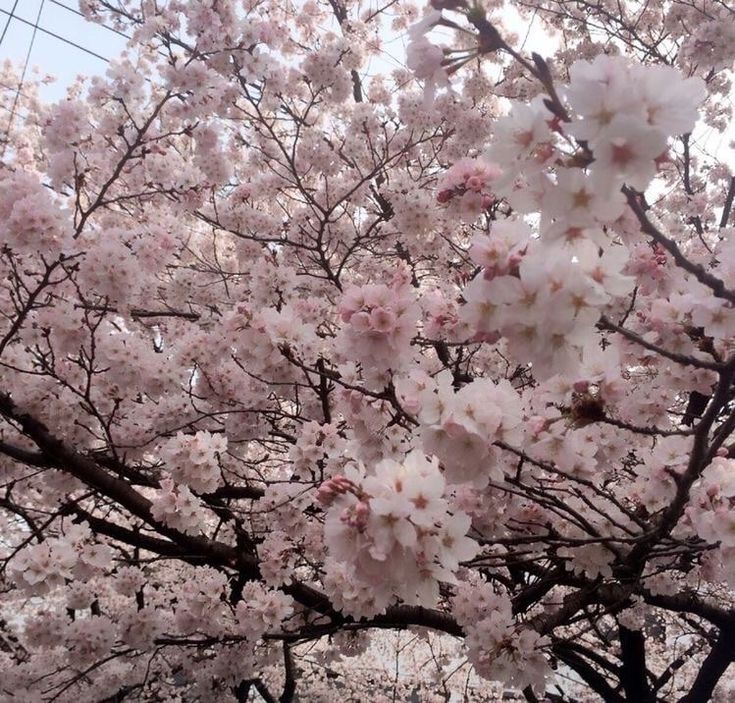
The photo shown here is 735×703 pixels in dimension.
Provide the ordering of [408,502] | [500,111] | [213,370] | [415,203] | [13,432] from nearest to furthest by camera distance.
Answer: [408,502] → [13,432] → [213,370] → [415,203] → [500,111]

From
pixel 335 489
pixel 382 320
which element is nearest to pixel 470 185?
pixel 382 320

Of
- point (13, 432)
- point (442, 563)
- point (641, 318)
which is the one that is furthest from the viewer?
point (13, 432)

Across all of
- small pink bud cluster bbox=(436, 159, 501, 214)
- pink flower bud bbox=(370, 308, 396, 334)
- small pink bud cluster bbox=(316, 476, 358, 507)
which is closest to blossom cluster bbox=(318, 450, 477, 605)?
small pink bud cluster bbox=(316, 476, 358, 507)

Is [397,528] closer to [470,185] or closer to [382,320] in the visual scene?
[382,320]

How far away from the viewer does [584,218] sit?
3.62 ft

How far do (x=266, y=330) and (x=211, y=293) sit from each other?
159 inches

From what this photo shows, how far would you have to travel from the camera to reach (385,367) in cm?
189

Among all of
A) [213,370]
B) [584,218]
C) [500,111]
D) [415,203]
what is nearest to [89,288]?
[213,370]

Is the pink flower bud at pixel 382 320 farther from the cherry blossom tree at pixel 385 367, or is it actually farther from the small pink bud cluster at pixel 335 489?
the small pink bud cluster at pixel 335 489

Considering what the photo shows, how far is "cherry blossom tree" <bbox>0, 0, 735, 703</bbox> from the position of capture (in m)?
1.27

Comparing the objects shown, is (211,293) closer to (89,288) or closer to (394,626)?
(89,288)

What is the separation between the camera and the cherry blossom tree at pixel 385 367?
4.17ft

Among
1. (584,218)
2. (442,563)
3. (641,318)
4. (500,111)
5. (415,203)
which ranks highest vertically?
(500,111)

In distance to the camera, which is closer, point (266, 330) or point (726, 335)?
point (726, 335)
